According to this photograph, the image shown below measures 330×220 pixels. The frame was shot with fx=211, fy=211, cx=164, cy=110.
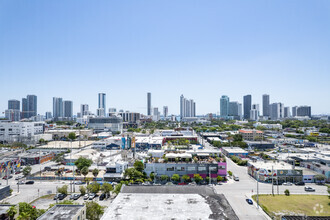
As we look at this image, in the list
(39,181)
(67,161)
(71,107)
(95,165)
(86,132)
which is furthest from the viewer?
(71,107)

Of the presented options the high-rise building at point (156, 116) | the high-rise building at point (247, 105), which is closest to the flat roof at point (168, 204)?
the high-rise building at point (156, 116)

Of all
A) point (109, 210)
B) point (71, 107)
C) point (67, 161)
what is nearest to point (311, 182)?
point (109, 210)

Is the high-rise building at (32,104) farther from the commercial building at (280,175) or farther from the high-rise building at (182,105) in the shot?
the commercial building at (280,175)

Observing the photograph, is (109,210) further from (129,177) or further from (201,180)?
(201,180)

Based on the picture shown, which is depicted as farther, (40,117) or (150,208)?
(40,117)

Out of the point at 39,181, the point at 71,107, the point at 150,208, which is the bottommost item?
the point at 39,181
